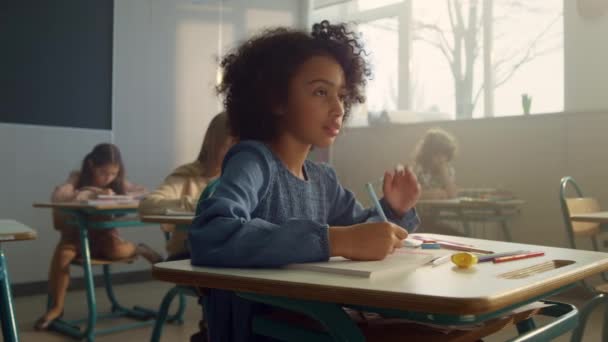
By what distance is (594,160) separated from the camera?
3586mm

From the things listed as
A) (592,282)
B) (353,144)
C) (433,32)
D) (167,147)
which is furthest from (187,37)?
(592,282)

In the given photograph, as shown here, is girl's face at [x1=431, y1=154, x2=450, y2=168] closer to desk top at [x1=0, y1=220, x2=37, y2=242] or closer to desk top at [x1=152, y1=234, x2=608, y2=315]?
desk top at [x1=0, y1=220, x2=37, y2=242]

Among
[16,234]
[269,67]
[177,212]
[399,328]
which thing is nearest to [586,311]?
[399,328]

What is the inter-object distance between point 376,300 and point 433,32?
424cm

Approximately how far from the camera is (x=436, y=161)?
400 cm

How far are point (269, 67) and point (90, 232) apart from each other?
2372 millimetres

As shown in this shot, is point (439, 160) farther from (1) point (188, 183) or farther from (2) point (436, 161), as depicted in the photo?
(1) point (188, 183)

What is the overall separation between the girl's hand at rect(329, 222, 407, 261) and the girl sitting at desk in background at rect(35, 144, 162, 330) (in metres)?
2.53

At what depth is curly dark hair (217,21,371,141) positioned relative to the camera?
118 cm

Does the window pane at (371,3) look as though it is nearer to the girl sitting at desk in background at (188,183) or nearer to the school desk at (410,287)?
the girl sitting at desk in background at (188,183)

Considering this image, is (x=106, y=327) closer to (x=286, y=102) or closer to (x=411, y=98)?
(x=286, y=102)

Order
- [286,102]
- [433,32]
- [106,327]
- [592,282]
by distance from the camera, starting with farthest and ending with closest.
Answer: [433,32] < [592,282] < [106,327] < [286,102]

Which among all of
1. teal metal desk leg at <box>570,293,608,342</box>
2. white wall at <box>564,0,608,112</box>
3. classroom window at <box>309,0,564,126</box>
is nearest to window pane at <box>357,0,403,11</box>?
classroom window at <box>309,0,564,126</box>

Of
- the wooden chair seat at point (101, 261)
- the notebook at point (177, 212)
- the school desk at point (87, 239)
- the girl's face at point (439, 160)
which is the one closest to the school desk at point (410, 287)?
the notebook at point (177, 212)
